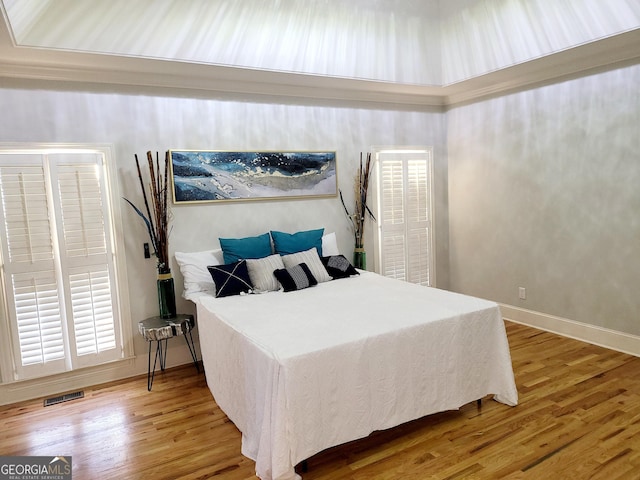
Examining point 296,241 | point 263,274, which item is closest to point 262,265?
point 263,274

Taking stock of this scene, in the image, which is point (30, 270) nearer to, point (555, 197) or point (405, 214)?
point (405, 214)

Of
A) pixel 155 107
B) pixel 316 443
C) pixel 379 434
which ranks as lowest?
pixel 379 434

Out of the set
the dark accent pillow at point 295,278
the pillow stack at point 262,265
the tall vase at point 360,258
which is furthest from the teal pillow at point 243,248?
the tall vase at point 360,258

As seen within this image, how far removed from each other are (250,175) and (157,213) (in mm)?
941

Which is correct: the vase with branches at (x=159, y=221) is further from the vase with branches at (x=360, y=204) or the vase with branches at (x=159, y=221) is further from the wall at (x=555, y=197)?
the wall at (x=555, y=197)

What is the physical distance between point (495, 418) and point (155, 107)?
11.6ft

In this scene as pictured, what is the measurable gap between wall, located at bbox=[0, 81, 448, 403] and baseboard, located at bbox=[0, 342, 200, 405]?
1 centimetres

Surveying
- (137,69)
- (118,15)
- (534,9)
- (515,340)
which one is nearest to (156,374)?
(137,69)

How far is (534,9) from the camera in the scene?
364 centimetres

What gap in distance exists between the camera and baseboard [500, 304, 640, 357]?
375cm

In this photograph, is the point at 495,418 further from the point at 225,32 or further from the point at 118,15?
the point at 118,15

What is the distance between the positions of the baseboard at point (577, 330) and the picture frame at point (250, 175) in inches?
91.8

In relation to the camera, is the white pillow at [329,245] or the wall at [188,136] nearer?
the wall at [188,136]

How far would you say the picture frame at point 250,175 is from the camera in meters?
3.91
